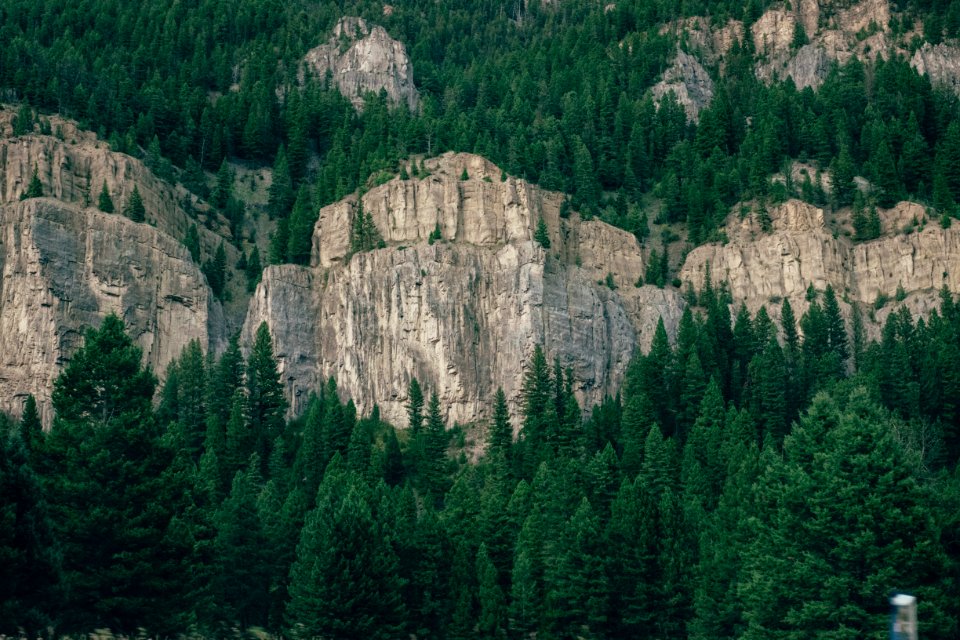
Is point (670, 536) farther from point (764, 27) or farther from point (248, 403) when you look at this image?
point (764, 27)

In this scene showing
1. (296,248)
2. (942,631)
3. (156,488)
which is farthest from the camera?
(296,248)

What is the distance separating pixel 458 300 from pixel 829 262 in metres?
35.7

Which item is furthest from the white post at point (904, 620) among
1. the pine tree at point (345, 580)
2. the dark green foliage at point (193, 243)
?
the dark green foliage at point (193, 243)

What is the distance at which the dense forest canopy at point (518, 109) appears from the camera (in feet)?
435

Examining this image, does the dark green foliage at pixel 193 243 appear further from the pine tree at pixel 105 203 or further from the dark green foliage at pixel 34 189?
the dark green foliage at pixel 34 189

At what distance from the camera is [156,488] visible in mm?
54719

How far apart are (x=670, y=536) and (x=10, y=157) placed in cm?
7641

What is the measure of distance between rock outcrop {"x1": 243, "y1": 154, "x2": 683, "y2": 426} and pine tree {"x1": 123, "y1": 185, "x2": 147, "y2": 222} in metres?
13.1

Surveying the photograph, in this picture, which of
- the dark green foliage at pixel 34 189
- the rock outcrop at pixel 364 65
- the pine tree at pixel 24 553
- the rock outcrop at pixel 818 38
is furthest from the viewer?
the rock outcrop at pixel 364 65

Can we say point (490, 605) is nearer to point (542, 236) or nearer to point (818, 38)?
point (542, 236)

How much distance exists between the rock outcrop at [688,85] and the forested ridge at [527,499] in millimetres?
46730

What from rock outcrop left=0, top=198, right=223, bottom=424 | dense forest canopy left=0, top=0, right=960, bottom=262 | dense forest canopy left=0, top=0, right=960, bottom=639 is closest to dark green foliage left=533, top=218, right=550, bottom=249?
dense forest canopy left=0, top=0, right=960, bottom=262

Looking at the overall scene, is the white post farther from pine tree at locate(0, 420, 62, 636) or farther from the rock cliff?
the rock cliff

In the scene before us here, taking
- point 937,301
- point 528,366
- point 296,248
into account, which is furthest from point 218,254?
point 937,301
